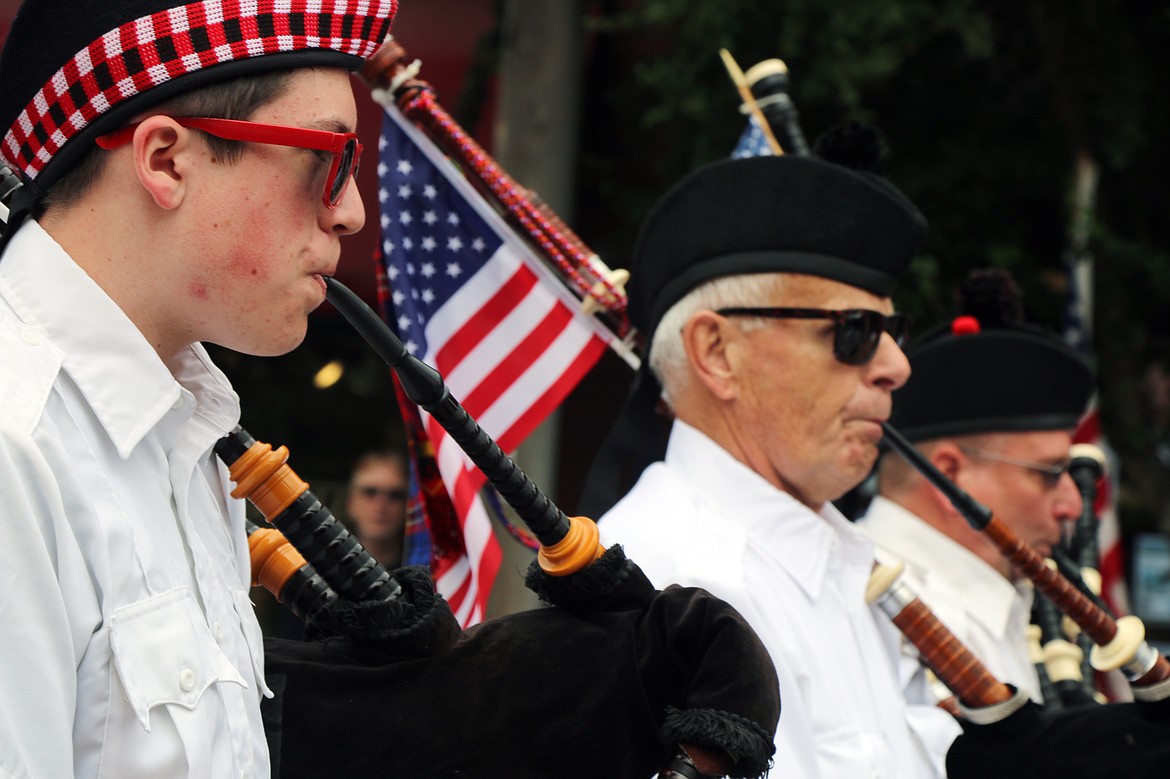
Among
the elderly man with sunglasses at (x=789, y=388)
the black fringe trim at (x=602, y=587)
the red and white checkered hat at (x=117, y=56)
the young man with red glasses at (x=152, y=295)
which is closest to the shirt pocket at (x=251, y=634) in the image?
the young man with red glasses at (x=152, y=295)

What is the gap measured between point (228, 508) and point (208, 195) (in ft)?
1.67

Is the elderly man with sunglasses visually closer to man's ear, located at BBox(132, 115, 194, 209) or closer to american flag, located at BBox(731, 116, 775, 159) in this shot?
american flag, located at BBox(731, 116, 775, 159)

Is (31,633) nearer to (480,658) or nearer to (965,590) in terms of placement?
(480,658)

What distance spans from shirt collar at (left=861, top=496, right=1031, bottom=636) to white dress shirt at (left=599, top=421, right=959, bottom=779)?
1.08 metres

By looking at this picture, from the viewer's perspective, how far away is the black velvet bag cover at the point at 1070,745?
113 inches

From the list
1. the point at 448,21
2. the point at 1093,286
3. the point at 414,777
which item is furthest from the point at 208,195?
the point at 1093,286

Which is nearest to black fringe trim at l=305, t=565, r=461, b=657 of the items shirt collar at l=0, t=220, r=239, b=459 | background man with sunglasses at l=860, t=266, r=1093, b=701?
shirt collar at l=0, t=220, r=239, b=459

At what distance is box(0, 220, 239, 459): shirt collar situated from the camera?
1597 millimetres

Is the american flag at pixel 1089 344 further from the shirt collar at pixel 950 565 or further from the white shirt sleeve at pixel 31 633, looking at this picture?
the white shirt sleeve at pixel 31 633

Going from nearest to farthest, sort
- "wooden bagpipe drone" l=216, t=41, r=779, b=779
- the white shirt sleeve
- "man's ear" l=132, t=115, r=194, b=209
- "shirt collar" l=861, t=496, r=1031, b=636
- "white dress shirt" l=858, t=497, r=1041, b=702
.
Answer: the white shirt sleeve
"man's ear" l=132, t=115, r=194, b=209
"wooden bagpipe drone" l=216, t=41, r=779, b=779
"white dress shirt" l=858, t=497, r=1041, b=702
"shirt collar" l=861, t=496, r=1031, b=636

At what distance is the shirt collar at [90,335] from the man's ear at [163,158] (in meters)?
0.13

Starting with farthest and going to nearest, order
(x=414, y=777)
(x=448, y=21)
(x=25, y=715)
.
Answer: (x=448, y=21) < (x=414, y=777) < (x=25, y=715)

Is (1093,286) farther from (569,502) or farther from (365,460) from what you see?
(365,460)

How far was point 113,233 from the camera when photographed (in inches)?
65.8
